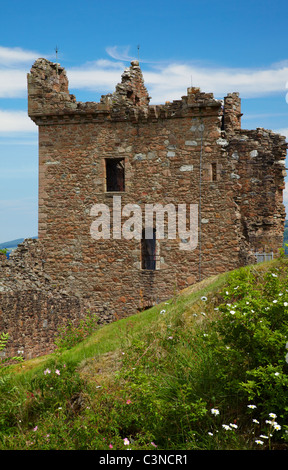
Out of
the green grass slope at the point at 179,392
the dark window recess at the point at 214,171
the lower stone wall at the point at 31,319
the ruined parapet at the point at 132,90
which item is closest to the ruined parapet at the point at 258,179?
the dark window recess at the point at 214,171

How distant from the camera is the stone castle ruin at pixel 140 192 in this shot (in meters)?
16.0

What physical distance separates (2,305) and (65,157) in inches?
229

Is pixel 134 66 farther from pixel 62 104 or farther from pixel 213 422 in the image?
pixel 213 422

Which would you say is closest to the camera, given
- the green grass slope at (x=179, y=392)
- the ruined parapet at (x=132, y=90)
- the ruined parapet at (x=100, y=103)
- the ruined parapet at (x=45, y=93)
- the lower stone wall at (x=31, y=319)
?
the green grass slope at (x=179, y=392)

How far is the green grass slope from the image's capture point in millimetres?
5926

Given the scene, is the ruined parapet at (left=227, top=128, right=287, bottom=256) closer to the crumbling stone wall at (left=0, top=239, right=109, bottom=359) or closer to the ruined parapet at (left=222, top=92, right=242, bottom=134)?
the ruined parapet at (left=222, top=92, right=242, bottom=134)

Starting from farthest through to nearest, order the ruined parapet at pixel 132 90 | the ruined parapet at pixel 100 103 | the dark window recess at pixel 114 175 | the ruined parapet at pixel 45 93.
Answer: the dark window recess at pixel 114 175 → the ruined parapet at pixel 45 93 → the ruined parapet at pixel 132 90 → the ruined parapet at pixel 100 103

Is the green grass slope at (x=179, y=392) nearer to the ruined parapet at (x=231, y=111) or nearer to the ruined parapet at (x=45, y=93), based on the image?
the ruined parapet at (x=231, y=111)

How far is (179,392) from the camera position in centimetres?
648

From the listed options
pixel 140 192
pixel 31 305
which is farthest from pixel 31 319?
pixel 140 192

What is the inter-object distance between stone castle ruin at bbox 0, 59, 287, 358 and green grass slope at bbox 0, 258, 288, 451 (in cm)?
749

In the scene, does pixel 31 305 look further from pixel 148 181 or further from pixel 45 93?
pixel 45 93

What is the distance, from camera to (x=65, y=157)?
1697 centimetres

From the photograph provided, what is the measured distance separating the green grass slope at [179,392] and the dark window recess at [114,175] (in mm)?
10172
